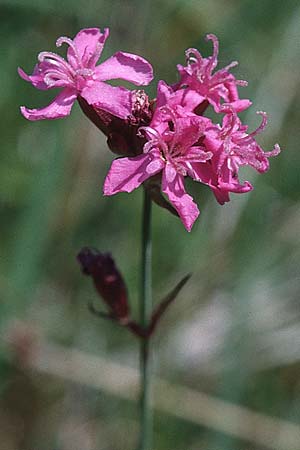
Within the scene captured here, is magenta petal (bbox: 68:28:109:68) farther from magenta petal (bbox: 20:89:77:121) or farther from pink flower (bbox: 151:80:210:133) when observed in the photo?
pink flower (bbox: 151:80:210:133)

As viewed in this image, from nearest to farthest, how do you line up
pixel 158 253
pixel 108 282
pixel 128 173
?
pixel 128 173 → pixel 108 282 → pixel 158 253

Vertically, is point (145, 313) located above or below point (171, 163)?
below

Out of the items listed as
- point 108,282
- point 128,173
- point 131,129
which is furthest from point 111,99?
point 108,282

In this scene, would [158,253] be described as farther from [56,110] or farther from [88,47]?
[56,110]

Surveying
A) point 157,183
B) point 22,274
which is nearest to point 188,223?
point 157,183

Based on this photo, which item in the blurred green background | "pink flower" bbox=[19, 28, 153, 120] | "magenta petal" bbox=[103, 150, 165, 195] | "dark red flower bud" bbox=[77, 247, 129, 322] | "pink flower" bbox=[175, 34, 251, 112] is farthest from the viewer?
the blurred green background

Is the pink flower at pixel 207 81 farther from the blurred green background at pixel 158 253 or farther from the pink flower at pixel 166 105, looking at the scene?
the blurred green background at pixel 158 253

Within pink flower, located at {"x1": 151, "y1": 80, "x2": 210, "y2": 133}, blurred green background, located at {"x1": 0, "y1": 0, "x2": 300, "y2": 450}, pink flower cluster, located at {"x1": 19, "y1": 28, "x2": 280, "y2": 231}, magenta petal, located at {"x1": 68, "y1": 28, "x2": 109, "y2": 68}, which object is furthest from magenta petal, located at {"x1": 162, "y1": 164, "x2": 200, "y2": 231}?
blurred green background, located at {"x1": 0, "y1": 0, "x2": 300, "y2": 450}
